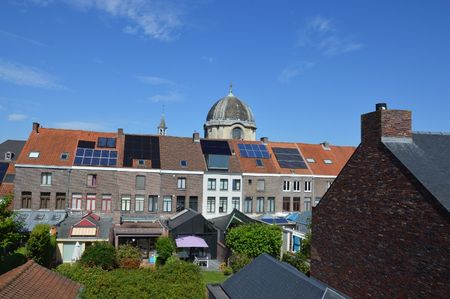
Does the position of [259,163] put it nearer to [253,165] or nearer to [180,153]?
[253,165]

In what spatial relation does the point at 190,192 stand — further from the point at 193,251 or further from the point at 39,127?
the point at 39,127

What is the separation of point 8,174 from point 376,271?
38824 millimetres

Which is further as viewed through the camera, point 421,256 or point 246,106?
point 246,106

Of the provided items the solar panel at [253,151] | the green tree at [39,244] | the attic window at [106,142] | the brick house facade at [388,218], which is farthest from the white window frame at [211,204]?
the brick house facade at [388,218]

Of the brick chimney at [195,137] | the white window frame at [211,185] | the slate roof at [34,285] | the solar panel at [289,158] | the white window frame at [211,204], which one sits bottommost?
the slate roof at [34,285]

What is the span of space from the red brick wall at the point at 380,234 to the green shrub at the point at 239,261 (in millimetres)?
7849

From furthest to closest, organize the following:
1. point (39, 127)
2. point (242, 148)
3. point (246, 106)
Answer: point (246, 106) → point (242, 148) → point (39, 127)

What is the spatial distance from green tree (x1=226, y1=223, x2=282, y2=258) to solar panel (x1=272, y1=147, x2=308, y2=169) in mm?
14880

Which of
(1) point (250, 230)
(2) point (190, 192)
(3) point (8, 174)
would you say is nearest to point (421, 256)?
(1) point (250, 230)

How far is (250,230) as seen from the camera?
28328 millimetres

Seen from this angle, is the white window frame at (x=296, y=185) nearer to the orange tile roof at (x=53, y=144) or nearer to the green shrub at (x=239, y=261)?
the green shrub at (x=239, y=261)

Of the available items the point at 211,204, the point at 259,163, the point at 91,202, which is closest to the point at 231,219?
the point at 211,204

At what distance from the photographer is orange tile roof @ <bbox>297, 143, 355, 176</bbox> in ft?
143

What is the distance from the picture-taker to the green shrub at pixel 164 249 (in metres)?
28.1
